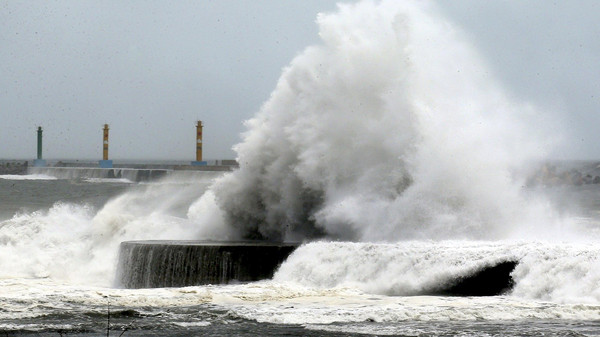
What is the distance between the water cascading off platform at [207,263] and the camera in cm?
1573

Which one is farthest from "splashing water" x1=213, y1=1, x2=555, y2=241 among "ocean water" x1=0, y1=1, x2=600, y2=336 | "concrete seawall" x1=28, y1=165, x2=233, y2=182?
"concrete seawall" x1=28, y1=165, x2=233, y2=182

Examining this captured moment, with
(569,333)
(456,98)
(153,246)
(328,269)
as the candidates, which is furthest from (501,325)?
(456,98)

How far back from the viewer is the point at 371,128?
1866cm

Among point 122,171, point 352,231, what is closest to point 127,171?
point 122,171

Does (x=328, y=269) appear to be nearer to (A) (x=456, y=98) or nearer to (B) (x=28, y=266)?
(A) (x=456, y=98)

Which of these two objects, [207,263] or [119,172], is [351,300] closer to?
[207,263]

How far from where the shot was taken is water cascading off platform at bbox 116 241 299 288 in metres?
15.7

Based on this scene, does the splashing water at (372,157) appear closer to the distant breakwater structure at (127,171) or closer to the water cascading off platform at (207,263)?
the water cascading off platform at (207,263)

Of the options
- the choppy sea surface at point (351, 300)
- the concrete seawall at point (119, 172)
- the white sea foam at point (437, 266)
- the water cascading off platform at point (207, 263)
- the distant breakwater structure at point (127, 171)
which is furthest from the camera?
the concrete seawall at point (119, 172)

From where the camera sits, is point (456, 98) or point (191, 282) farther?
point (456, 98)

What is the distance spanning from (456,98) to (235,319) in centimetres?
884

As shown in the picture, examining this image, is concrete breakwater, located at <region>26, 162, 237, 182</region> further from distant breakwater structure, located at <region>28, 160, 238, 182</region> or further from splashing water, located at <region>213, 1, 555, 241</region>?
splashing water, located at <region>213, 1, 555, 241</region>

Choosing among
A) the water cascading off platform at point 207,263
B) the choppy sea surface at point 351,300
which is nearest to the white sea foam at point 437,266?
the choppy sea surface at point 351,300

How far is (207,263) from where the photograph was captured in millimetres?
15906
